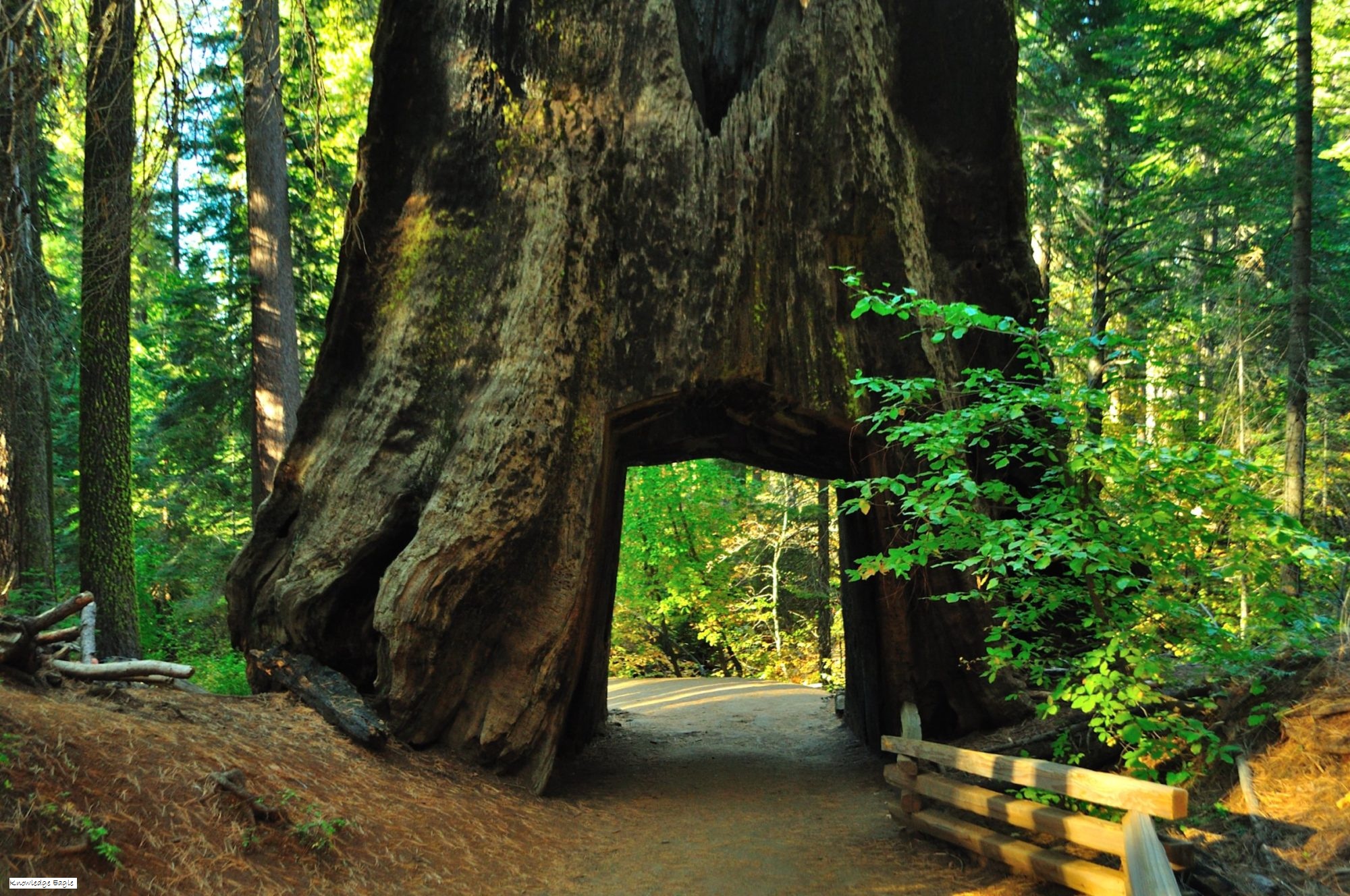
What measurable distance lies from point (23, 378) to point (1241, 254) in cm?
1782

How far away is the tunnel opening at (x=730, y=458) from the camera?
930 cm

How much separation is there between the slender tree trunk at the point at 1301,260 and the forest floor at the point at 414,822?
659 centimetres

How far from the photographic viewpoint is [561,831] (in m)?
7.75

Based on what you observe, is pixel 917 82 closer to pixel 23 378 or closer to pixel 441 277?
pixel 441 277

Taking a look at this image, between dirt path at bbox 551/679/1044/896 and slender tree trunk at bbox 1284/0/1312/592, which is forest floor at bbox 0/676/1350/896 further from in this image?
slender tree trunk at bbox 1284/0/1312/592

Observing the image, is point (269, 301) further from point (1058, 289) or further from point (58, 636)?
point (1058, 289)

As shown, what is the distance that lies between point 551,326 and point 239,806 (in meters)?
4.81

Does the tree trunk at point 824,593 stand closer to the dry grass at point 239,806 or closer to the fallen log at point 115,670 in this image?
the dry grass at point 239,806

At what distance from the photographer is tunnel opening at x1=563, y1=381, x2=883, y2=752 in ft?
30.5

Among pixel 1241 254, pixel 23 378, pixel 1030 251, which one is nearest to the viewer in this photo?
pixel 23 378

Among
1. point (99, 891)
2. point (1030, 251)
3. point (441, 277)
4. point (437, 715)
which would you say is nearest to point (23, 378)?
point (441, 277)

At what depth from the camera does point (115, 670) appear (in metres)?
7.01

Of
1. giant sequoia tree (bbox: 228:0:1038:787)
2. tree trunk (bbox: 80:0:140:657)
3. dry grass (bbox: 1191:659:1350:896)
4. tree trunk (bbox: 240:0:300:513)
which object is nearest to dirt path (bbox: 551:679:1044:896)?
giant sequoia tree (bbox: 228:0:1038:787)

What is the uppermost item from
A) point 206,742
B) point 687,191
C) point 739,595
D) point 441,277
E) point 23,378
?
point 687,191
